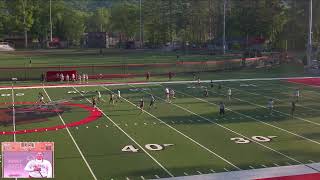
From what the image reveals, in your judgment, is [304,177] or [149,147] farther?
[149,147]

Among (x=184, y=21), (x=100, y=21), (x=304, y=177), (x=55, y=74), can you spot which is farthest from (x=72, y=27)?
(x=304, y=177)

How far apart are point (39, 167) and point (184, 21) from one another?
107 meters

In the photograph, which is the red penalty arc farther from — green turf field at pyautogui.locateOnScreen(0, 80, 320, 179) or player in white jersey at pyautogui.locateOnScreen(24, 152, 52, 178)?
player in white jersey at pyautogui.locateOnScreen(24, 152, 52, 178)

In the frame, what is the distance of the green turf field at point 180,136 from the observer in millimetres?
20328

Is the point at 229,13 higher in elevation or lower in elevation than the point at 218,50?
higher

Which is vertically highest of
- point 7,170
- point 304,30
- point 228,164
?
point 304,30

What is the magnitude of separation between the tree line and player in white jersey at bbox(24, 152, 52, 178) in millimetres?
82289

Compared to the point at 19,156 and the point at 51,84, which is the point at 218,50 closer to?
the point at 51,84

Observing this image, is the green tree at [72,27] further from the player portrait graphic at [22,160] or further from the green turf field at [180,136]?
the player portrait graphic at [22,160]

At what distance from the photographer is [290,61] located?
237ft

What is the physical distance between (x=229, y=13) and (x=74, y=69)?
61.6 metres

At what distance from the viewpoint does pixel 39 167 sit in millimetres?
12984

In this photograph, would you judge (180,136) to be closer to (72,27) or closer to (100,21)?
(72,27)

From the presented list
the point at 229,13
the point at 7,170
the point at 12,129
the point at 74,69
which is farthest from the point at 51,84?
the point at 229,13
